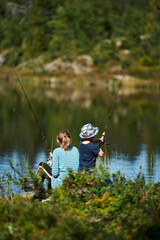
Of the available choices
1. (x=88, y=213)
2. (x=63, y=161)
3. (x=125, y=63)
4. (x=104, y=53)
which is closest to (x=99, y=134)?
(x=63, y=161)

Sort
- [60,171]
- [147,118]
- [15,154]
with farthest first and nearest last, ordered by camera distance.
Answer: [147,118]
[15,154]
[60,171]

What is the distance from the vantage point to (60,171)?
955 centimetres

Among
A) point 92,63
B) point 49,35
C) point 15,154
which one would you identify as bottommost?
point 15,154

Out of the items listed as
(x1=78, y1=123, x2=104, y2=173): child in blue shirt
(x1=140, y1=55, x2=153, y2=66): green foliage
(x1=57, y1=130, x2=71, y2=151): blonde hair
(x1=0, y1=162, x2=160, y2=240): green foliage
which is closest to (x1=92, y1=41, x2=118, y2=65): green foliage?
(x1=140, y1=55, x2=153, y2=66): green foliage

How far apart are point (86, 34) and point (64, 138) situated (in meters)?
97.4

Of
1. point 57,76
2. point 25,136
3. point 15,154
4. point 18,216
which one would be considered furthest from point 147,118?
point 57,76

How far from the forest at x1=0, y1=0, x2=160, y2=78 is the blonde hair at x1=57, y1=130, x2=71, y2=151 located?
7463 centimetres

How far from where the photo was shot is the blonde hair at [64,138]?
9.23m

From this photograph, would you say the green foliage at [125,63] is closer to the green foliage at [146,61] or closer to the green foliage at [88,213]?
the green foliage at [146,61]

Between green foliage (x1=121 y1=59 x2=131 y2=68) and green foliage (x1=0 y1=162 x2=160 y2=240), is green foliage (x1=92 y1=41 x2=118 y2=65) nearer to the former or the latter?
green foliage (x1=121 y1=59 x2=131 y2=68)

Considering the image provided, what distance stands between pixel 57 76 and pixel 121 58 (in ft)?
39.3

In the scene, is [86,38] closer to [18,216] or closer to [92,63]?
[92,63]

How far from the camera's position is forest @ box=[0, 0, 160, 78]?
92.7m

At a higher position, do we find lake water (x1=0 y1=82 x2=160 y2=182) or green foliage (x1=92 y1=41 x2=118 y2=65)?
green foliage (x1=92 y1=41 x2=118 y2=65)
